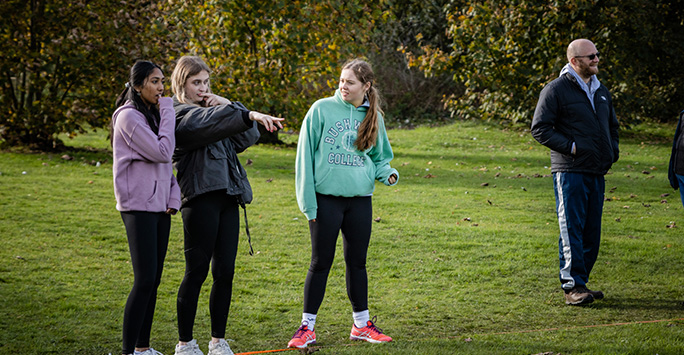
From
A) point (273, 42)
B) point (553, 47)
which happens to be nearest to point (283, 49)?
point (273, 42)

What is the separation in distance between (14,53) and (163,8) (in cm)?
350

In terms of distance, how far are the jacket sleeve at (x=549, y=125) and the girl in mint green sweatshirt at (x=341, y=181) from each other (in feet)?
6.02

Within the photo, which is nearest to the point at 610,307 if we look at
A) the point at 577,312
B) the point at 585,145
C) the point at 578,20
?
the point at 577,312

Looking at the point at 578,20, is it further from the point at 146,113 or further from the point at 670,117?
the point at 146,113

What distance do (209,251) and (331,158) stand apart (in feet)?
3.32

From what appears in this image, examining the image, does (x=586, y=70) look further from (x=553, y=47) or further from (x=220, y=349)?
(x=553, y=47)

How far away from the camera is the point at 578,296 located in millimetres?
5746

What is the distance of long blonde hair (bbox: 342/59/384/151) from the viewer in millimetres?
4586

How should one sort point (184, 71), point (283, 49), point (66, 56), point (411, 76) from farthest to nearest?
point (411, 76)
point (283, 49)
point (66, 56)
point (184, 71)

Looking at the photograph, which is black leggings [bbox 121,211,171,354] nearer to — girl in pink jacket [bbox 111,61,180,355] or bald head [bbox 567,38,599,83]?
girl in pink jacket [bbox 111,61,180,355]

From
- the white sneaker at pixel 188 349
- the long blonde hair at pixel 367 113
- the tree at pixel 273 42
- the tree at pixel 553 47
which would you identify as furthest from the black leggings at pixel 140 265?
the tree at pixel 553 47

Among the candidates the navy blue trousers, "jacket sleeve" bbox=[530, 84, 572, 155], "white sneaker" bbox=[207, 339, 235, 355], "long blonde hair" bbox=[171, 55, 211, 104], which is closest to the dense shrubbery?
"jacket sleeve" bbox=[530, 84, 572, 155]

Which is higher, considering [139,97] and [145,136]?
[139,97]

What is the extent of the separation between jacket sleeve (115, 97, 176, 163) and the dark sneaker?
143 inches
